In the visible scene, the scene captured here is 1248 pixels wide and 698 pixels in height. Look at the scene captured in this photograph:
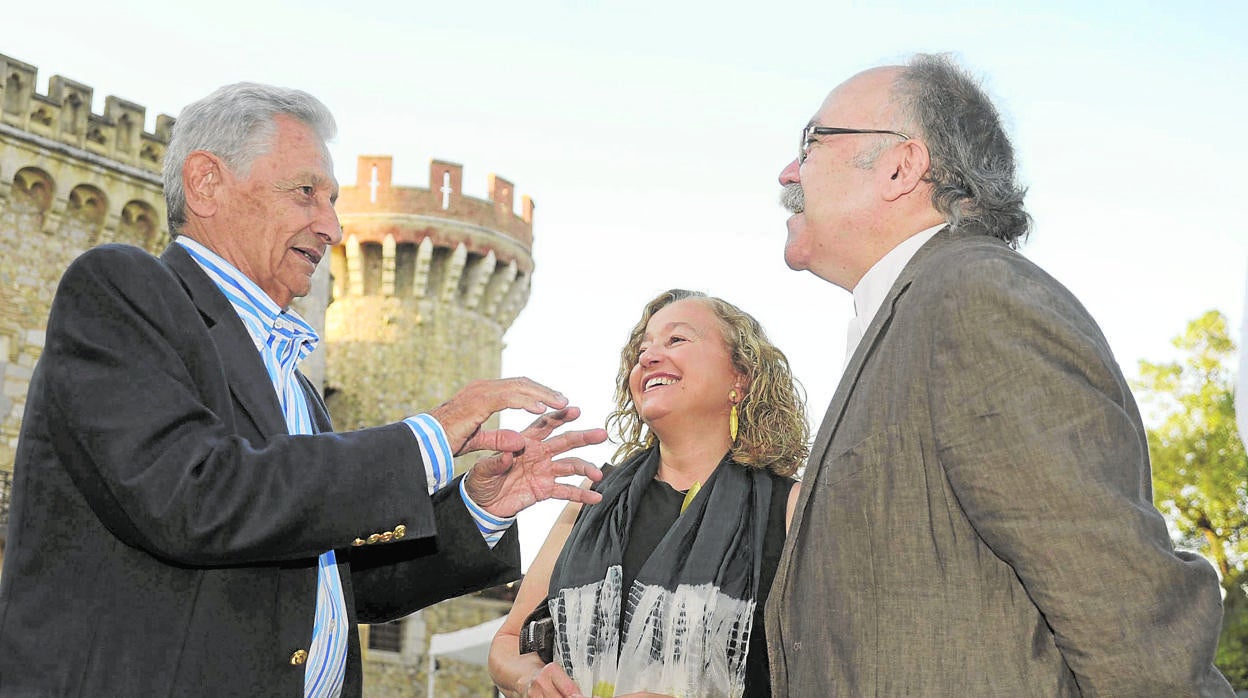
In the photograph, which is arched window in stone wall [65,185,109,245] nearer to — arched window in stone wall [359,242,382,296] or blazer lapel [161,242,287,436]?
arched window in stone wall [359,242,382,296]

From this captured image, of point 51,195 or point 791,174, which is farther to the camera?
point 51,195

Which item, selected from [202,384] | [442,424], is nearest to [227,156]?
[202,384]

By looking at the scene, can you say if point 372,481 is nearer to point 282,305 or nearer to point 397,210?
point 282,305

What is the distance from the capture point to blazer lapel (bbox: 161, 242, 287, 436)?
104 inches

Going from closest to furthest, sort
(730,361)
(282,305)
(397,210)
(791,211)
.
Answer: (282,305) → (791,211) → (730,361) → (397,210)

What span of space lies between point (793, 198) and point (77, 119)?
1541 centimetres

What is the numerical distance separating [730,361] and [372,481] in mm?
2262

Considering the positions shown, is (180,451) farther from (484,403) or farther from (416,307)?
(416,307)

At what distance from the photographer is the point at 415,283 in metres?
28.6

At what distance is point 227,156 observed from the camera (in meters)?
2.98

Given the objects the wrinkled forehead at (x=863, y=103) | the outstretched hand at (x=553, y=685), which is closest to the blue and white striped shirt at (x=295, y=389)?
the outstretched hand at (x=553, y=685)

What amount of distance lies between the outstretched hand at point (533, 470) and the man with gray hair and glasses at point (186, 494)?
16 cm

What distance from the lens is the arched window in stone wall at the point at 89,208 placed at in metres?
16.3

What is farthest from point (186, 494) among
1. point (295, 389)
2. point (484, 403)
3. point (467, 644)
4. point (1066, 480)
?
point (467, 644)
